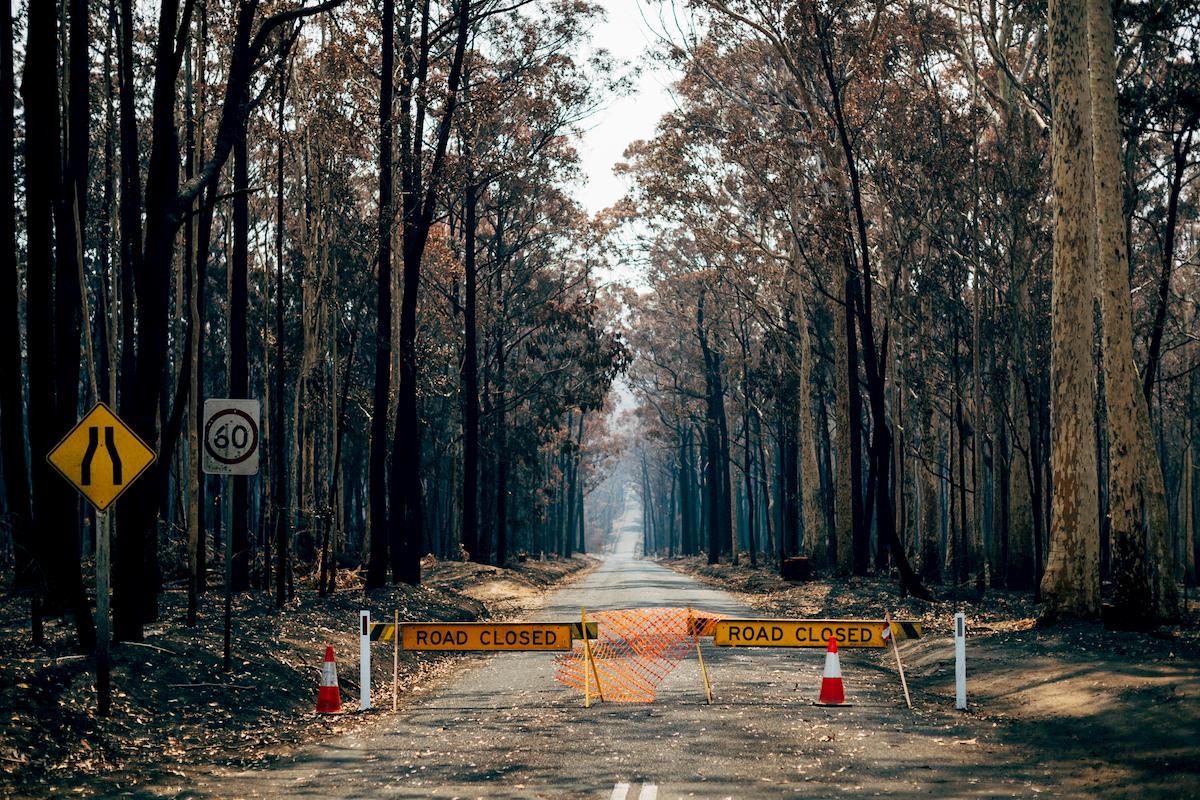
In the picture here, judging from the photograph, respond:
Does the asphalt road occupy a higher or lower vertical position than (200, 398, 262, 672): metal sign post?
lower

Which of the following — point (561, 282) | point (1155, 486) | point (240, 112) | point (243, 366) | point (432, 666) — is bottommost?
point (432, 666)

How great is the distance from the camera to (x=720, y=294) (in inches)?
2141

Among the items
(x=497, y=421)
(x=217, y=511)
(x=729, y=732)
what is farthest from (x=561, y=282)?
(x=729, y=732)

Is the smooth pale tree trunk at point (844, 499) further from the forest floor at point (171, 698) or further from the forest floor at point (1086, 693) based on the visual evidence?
the forest floor at point (171, 698)

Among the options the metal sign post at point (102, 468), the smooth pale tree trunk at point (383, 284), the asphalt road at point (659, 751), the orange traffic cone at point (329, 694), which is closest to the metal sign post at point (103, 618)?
the metal sign post at point (102, 468)

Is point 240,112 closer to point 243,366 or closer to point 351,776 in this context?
point 243,366

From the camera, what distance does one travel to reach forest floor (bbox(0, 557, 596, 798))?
9.66 m

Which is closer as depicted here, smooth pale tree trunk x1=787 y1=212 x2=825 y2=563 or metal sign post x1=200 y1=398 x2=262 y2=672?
metal sign post x1=200 y1=398 x2=262 y2=672

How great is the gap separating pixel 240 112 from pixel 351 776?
40.3 ft

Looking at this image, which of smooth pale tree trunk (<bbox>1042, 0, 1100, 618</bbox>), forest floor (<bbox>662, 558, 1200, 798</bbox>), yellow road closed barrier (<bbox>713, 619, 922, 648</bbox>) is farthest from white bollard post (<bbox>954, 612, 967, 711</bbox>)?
smooth pale tree trunk (<bbox>1042, 0, 1100, 618</bbox>)

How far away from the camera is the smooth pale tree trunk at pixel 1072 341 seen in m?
17.1

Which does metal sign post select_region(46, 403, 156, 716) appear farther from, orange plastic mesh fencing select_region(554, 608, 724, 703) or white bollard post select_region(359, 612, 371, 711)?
orange plastic mesh fencing select_region(554, 608, 724, 703)

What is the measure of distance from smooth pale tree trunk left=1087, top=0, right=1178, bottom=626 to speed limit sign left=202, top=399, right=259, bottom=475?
10.5m

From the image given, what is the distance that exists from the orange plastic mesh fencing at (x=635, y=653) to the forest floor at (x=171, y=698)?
2062 millimetres
